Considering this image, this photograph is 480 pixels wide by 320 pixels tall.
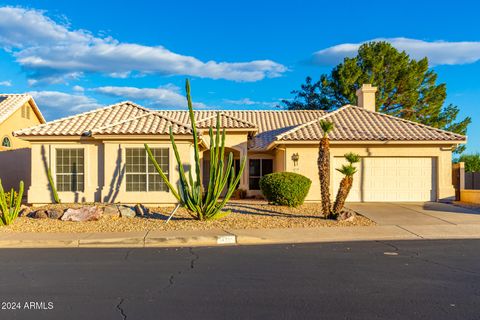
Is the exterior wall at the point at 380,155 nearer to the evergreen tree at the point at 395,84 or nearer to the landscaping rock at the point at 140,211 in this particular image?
the landscaping rock at the point at 140,211

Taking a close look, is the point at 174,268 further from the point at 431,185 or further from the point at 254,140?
the point at 254,140

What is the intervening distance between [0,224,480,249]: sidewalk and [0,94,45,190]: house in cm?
1235

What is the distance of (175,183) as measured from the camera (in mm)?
17734

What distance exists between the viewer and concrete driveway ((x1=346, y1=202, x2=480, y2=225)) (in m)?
14.8

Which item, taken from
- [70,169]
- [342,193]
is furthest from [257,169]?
[342,193]

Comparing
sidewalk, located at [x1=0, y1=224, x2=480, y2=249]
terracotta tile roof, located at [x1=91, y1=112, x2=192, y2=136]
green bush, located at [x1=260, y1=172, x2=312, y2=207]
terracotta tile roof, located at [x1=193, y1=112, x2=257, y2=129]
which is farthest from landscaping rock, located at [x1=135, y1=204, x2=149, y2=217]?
terracotta tile roof, located at [x1=193, y1=112, x2=257, y2=129]

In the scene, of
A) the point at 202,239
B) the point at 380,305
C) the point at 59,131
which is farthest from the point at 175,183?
the point at 380,305

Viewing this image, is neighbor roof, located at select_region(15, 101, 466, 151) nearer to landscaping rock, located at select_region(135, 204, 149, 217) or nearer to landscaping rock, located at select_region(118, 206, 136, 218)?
landscaping rock, located at select_region(135, 204, 149, 217)

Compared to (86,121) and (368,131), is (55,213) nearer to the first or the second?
(86,121)

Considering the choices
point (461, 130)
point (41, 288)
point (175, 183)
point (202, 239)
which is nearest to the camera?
point (41, 288)

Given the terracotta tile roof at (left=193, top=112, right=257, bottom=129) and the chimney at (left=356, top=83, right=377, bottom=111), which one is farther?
the chimney at (left=356, top=83, right=377, bottom=111)

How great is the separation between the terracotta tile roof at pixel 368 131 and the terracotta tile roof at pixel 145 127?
4563 millimetres

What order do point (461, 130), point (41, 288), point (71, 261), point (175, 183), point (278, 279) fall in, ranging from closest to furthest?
point (41, 288) → point (278, 279) → point (71, 261) → point (175, 183) → point (461, 130)

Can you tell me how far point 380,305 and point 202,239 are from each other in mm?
6386
